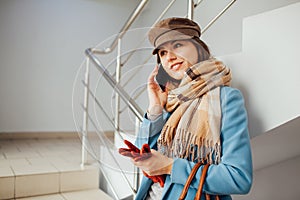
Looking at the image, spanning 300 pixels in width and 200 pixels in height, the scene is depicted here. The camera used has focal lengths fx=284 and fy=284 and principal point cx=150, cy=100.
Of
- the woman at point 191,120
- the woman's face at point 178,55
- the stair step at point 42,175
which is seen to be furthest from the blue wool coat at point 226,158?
the stair step at point 42,175

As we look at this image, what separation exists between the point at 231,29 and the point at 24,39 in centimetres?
243

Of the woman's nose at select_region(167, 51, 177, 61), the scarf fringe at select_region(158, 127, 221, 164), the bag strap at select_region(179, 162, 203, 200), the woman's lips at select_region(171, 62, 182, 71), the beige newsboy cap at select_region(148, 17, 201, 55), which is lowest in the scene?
the bag strap at select_region(179, 162, 203, 200)

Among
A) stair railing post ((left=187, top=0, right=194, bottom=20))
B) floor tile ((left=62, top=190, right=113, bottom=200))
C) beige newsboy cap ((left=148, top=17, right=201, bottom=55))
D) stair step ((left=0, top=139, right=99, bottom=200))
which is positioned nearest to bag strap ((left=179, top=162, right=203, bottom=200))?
beige newsboy cap ((left=148, top=17, right=201, bottom=55))

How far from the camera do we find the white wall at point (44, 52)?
128 inches

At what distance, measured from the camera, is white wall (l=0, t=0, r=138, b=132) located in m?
3.26

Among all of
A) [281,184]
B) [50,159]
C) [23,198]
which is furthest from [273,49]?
[50,159]

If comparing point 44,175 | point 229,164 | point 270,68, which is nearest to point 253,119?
point 270,68

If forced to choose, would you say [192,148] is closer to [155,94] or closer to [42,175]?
[155,94]

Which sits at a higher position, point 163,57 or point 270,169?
point 163,57

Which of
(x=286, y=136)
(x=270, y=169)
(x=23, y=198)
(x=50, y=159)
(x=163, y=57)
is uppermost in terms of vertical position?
(x=163, y=57)

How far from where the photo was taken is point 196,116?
53 cm

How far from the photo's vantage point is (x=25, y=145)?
291 centimetres

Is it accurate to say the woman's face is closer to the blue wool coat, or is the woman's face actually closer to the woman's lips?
the woman's lips

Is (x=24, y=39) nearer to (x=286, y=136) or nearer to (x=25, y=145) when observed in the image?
(x=25, y=145)
